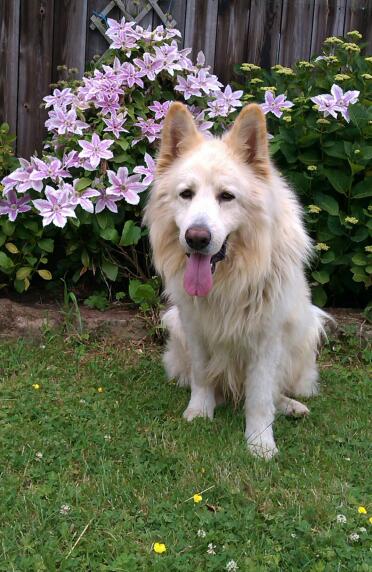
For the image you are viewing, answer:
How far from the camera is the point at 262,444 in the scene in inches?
124

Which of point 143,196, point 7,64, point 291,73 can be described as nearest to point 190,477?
point 143,196

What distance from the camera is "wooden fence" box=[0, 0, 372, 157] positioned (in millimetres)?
4781

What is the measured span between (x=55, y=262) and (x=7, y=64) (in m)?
1.53

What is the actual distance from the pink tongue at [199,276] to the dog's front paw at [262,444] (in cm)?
78

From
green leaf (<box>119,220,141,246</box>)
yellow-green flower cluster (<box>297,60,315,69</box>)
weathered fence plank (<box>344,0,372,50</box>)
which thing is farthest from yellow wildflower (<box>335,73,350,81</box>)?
green leaf (<box>119,220,141,246</box>)

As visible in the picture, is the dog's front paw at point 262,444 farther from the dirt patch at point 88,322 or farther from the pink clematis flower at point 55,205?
the pink clematis flower at point 55,205

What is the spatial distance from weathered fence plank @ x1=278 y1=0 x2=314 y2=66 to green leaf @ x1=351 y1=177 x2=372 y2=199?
4.81ft

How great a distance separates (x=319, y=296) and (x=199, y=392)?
61.0 inches

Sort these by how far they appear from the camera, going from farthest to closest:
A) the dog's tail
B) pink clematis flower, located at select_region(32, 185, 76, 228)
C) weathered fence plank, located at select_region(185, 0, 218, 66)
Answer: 1. weathered fence plank, located at select_region(185, 0, 218, 66)
2. pink clematis flower, located at select_region(32, 185, 76, 228)
3. the dog's tail

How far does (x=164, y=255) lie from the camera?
3.28 meters

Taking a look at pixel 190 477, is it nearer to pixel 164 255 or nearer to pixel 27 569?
pixel 27 569

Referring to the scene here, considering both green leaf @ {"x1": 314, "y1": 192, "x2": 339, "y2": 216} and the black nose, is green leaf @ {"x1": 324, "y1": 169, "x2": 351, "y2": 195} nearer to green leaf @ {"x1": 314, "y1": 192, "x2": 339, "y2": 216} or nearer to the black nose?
green leaf @ {"x1": 314, "y1": 192, "x2": 339, "y2": 216}

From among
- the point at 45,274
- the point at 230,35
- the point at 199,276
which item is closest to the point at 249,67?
the point at 230,35

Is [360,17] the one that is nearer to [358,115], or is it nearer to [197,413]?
[358,115]
